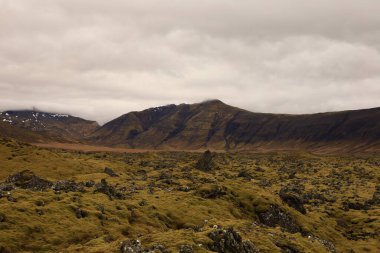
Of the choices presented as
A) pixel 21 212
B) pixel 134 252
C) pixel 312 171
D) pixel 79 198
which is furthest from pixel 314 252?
pixel 312 171

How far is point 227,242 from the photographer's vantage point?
4031 cm

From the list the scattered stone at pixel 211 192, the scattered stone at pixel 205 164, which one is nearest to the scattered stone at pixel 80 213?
the scattered stone at pixel 211 192

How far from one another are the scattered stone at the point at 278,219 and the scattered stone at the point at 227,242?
2917cm

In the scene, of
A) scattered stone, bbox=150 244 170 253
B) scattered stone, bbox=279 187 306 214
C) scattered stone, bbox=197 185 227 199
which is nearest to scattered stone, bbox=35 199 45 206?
scattered stone, bbox=150 244 170 253

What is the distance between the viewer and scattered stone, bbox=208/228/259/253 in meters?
39.7

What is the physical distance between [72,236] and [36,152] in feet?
277

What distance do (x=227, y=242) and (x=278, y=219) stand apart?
33.2 metres

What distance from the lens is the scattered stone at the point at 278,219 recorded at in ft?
228

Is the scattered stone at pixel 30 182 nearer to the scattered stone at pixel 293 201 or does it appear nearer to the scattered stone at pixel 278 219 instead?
the scattered stone at pixel 278 219

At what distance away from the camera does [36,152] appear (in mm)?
119750

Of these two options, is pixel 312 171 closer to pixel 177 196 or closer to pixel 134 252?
pixel 177 196

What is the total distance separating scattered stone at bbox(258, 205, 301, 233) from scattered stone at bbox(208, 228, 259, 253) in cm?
2917

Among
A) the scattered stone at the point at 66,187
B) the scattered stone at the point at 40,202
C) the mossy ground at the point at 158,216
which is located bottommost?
the mossy ground at the point at 158,216

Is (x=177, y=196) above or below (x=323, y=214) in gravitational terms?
above
